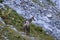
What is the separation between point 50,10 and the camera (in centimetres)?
1606

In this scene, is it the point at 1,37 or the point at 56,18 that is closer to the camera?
the point at 1,37

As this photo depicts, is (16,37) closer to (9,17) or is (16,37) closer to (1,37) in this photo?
(1,37)

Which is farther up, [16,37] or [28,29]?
[28,29]

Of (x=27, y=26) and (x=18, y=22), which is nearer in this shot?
(x=27, y=26)

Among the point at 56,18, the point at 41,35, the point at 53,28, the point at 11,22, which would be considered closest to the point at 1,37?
the point at 11,22

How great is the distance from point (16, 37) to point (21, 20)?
2.48 metres

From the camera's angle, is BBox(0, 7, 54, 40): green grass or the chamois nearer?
the chamois

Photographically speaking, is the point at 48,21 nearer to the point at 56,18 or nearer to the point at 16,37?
the point at 56,18

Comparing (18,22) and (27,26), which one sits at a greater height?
(18,22)

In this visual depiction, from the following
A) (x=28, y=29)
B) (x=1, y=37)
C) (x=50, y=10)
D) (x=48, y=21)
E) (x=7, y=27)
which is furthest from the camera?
(x=50, y=10)

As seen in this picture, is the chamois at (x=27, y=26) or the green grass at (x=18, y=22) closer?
the chamois at (x=27, y=26)

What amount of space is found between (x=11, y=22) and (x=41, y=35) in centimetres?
170

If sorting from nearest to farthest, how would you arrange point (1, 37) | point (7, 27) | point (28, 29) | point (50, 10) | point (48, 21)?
1. point (1, 37)
2. point (7, 27)
3. point (28, 29)
4. point (48, 21)
5. point (50, 10)

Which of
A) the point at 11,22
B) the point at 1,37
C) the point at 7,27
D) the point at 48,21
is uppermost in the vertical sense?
the point at 48,21
